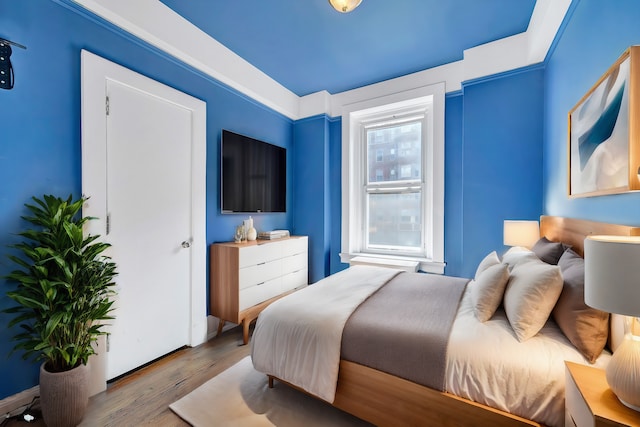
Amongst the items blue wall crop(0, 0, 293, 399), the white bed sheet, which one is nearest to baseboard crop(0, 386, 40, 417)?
blue wall crop(0, 0, 293, 399)

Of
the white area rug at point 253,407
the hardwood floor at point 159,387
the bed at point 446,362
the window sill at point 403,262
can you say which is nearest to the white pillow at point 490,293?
the bed at point 446,362

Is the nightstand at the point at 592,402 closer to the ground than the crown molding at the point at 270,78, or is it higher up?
closer to the ground

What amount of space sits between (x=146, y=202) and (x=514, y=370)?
261 cm

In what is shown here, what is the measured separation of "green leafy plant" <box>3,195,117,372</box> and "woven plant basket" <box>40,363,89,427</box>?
3.1 inches

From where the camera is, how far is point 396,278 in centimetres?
233

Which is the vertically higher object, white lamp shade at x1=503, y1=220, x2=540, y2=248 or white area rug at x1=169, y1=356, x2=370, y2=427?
white lamp shade at x1=503, y1=220, x2=540, y2=248

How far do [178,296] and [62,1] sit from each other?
2305 millimetres

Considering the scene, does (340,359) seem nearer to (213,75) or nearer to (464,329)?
(464,329)

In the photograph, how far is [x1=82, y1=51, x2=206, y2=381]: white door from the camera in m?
1.86

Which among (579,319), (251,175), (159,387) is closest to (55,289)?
(159,387)

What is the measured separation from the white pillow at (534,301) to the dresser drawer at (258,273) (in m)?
2.14

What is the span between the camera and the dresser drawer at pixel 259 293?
2.56 m

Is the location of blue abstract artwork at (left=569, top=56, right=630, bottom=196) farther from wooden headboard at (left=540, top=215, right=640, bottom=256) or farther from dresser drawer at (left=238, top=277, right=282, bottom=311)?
dresser drawer at (left=238, top=277, right=282, bottom=311)

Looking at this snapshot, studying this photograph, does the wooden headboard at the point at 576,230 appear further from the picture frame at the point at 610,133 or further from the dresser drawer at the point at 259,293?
the dresser drawer at the point at 259,293
